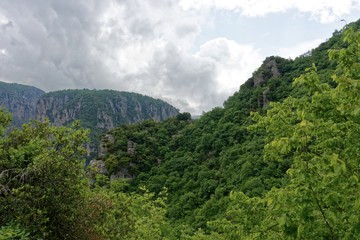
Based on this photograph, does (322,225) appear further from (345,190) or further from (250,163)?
(250,163)

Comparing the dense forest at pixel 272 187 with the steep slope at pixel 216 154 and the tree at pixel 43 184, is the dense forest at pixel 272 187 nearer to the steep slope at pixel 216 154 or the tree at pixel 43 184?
the tree at pixel 43 184

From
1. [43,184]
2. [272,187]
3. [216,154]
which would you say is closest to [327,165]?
[272,187]

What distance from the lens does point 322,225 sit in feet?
23.4

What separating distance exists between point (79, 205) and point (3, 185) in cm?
256

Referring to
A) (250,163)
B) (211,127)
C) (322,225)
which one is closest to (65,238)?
(322,225)

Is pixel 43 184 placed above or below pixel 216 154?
below

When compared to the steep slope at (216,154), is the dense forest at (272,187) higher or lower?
lower

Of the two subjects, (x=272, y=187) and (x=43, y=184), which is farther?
(x=272, y=187)

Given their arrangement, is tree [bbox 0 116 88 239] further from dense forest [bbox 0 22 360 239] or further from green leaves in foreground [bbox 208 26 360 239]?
green leaves in foreground [bbox 208 26 360 239]

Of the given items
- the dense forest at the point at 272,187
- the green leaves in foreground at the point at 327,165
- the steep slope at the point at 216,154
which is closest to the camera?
the green leaves in foreground at the point at 327,165

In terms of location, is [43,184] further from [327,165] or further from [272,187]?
[327,165]

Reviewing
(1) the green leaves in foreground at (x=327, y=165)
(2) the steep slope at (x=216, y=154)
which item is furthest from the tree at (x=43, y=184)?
(2) the steep slope at (x=216, y=154)

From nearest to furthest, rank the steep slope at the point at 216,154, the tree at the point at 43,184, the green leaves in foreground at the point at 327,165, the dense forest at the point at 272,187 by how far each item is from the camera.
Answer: the green leaves in foreground at the point at 327,165, the dense forest at the point at 272,187, the tree at the point at 43,184, the steep slope at the point at 216,154

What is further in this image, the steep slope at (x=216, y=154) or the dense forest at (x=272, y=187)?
the steep slope at (x=216, y=154)
